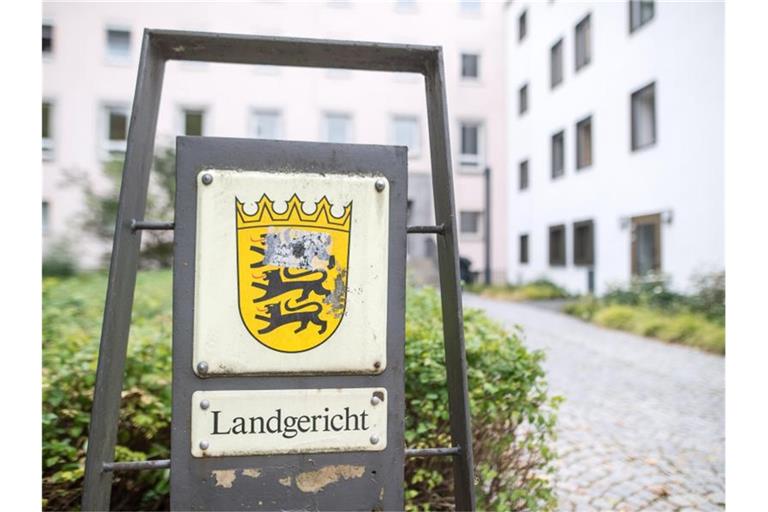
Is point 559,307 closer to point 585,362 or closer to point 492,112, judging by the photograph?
point 585,362

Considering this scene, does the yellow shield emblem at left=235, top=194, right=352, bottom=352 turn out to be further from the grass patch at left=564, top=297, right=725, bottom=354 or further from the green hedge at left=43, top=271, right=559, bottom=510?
the grass patch at left=564, top=297, right=725, bottom=354

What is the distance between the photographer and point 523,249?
792 inches

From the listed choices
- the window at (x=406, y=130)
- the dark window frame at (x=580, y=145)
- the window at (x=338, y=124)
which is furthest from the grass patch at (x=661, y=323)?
the window at (x=338, y=124)

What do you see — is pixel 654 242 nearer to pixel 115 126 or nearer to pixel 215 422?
pixel 215 422

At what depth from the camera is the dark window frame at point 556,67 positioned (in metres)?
17.5

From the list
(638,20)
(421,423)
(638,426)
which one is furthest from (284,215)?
(638,20)

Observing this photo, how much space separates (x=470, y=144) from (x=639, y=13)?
964cm

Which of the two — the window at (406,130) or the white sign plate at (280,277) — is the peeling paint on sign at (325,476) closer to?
the white sign plate at (280,277)

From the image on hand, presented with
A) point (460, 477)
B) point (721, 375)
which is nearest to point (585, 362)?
point (721, 375)

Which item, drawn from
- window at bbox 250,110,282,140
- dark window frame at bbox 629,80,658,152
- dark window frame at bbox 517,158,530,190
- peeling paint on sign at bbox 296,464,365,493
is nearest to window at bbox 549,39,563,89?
dark window frame at bbox 517,158,530,190

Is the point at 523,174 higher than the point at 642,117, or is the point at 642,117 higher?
the point at 642,117

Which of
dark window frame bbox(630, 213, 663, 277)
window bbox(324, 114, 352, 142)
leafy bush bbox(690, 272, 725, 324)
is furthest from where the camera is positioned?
window bbox(324, 114, 352, 142)

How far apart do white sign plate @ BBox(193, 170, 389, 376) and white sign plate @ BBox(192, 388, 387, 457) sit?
69mm

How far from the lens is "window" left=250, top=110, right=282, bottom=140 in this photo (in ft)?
69.3
